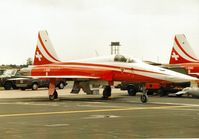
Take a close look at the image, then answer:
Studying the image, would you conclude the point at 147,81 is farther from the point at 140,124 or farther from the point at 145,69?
the point at 140,124

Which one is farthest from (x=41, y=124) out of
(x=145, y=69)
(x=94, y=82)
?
(x=94, y=82)

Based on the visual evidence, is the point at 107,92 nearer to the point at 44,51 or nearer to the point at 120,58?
the point at 120,58

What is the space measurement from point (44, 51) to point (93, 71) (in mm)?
6265

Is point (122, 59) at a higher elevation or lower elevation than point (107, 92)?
higher

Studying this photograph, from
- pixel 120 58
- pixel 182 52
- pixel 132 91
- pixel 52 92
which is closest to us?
pixel 120 58

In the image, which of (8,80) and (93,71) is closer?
(93,71)

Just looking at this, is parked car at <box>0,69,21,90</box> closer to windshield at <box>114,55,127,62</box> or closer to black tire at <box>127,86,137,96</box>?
black tire at <box>127,86,137,96</box>

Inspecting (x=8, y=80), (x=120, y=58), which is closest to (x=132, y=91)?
(x=120, y=58)

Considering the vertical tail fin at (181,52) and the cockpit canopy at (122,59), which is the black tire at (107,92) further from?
the vertical tail fin at (181,52)

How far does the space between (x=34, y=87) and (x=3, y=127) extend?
3584cm

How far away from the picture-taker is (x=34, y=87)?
162 ft

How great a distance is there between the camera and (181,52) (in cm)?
4312

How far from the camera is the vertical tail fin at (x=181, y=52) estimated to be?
42812 millimetres

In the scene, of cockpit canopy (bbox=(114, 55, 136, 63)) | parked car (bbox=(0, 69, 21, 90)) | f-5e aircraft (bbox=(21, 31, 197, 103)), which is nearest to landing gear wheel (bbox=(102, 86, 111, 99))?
f-5e aircraft (bbox=(21, 31, 197, 103))
